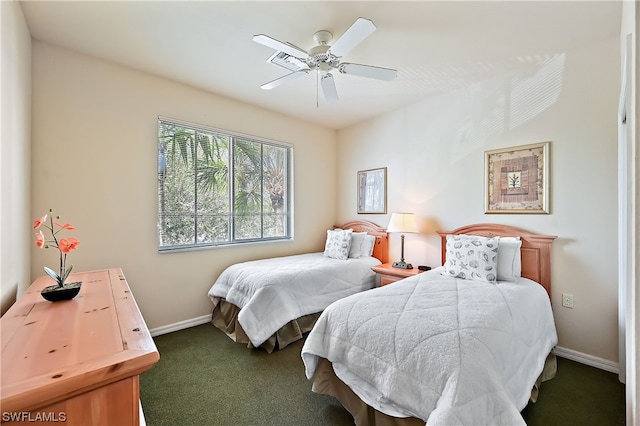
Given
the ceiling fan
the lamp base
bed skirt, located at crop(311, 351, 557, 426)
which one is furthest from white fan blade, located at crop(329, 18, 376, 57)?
the lamp base

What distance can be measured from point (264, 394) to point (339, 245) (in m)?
2.10

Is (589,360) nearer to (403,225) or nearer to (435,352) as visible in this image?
(403,225)

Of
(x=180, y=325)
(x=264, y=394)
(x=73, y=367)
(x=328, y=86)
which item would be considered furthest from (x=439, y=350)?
(x=180, y=325)

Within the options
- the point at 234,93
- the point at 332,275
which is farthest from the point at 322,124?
the point at 332,275

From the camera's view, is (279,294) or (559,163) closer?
(559,163)

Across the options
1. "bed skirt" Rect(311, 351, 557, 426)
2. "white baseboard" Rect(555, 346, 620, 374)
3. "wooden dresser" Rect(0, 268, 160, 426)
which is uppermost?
"wooden dresser" Rect(0, 268, 160, 426)

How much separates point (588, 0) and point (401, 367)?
8.60ft

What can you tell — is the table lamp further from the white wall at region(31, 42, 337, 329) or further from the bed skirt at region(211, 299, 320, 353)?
the white wall at region(31, 42, 337, 329)

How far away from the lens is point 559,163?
2551mm

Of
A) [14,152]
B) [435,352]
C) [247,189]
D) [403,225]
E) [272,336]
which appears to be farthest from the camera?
[247,189]

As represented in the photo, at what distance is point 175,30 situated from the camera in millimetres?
2170

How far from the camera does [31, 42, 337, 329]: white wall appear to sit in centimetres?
238

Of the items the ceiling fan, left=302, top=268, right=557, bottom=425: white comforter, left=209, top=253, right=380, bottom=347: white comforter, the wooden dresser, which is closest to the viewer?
the wooden dresser

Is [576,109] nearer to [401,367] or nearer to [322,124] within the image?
[401,367]
